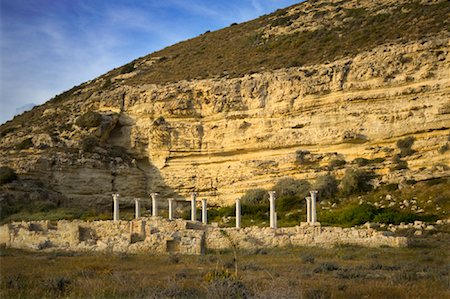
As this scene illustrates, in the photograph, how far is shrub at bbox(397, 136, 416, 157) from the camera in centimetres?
3253

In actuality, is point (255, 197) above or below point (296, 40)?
below

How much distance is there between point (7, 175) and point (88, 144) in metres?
6.58

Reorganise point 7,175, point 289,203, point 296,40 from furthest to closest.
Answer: point 296,40, point 7,175, point 289,203

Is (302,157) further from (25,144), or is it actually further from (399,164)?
(25,144)

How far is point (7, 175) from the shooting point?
1399 inches

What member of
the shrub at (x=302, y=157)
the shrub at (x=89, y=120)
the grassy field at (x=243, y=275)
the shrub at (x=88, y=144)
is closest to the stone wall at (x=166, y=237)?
the grassy field at (x=243, y=275)

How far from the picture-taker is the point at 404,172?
31375mm

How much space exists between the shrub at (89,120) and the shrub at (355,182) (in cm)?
1987

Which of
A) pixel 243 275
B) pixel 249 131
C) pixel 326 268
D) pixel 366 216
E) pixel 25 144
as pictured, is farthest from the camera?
pixel 25 144

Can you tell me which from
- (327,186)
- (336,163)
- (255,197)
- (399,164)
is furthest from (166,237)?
(336,163)

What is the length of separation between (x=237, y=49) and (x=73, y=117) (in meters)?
16.0

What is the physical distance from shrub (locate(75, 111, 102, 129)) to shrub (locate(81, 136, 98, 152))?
53.5 inches

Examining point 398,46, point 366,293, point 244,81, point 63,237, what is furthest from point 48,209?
point 366,293

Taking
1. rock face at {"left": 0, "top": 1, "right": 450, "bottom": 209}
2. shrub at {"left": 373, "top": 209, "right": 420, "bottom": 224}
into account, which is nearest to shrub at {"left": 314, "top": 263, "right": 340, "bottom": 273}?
shrub at {"left": 373, "top": 209, "right": 420, "bottom": 224}
